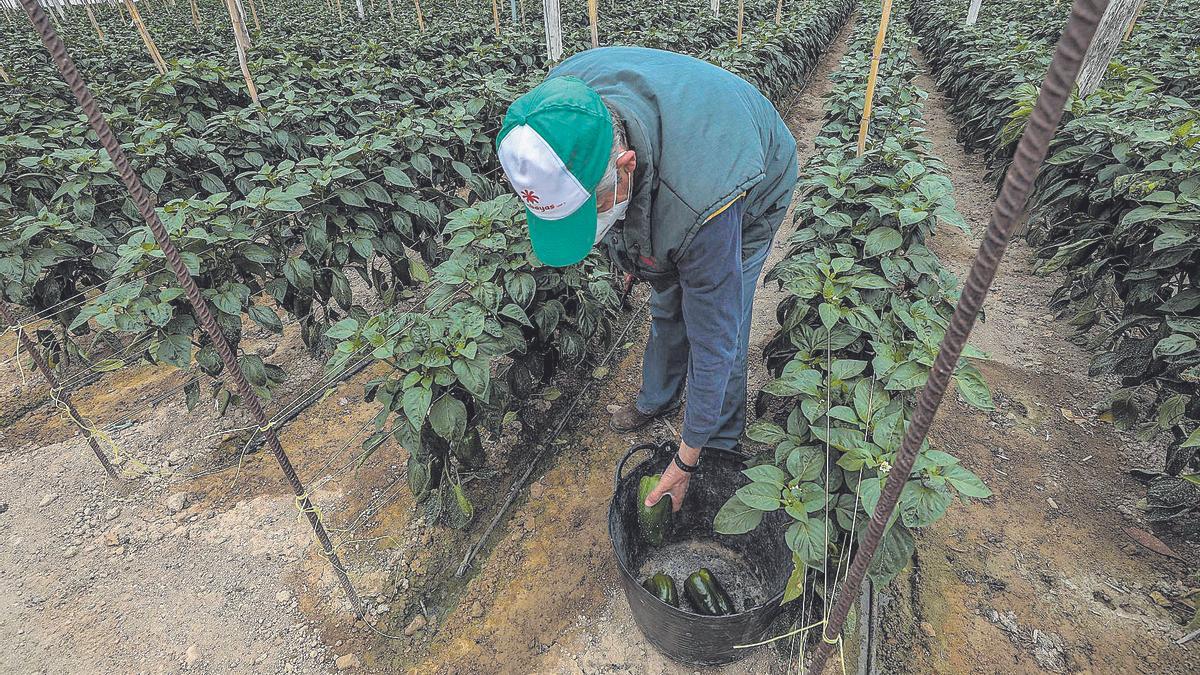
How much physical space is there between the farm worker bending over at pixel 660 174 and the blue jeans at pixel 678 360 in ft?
0.96

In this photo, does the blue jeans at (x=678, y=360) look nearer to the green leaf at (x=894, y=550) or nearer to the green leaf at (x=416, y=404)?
the green leaf at (x=894, y=550)

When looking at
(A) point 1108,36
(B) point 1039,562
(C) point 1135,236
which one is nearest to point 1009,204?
(B) point 1039,562

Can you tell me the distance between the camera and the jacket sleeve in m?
1.57

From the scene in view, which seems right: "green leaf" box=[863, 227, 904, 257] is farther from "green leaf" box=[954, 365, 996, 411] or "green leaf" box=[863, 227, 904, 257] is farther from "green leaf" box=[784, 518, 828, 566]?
"green leaf" box=[784, 518, 828, 566]

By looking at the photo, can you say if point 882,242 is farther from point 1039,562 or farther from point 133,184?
point 133,184

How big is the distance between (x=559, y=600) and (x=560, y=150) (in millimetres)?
1702

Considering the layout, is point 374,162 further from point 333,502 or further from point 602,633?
point 602,633

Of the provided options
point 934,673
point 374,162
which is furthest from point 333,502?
point 934,673

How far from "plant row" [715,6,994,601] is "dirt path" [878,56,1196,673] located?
0.37 m

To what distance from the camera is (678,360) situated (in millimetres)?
2662

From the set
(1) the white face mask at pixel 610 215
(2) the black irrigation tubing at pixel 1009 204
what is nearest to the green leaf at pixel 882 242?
(1) the white face mask at pixel 610 215

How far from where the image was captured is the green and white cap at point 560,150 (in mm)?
1304

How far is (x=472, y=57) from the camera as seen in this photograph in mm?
5949

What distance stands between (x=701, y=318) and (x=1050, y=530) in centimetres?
192
